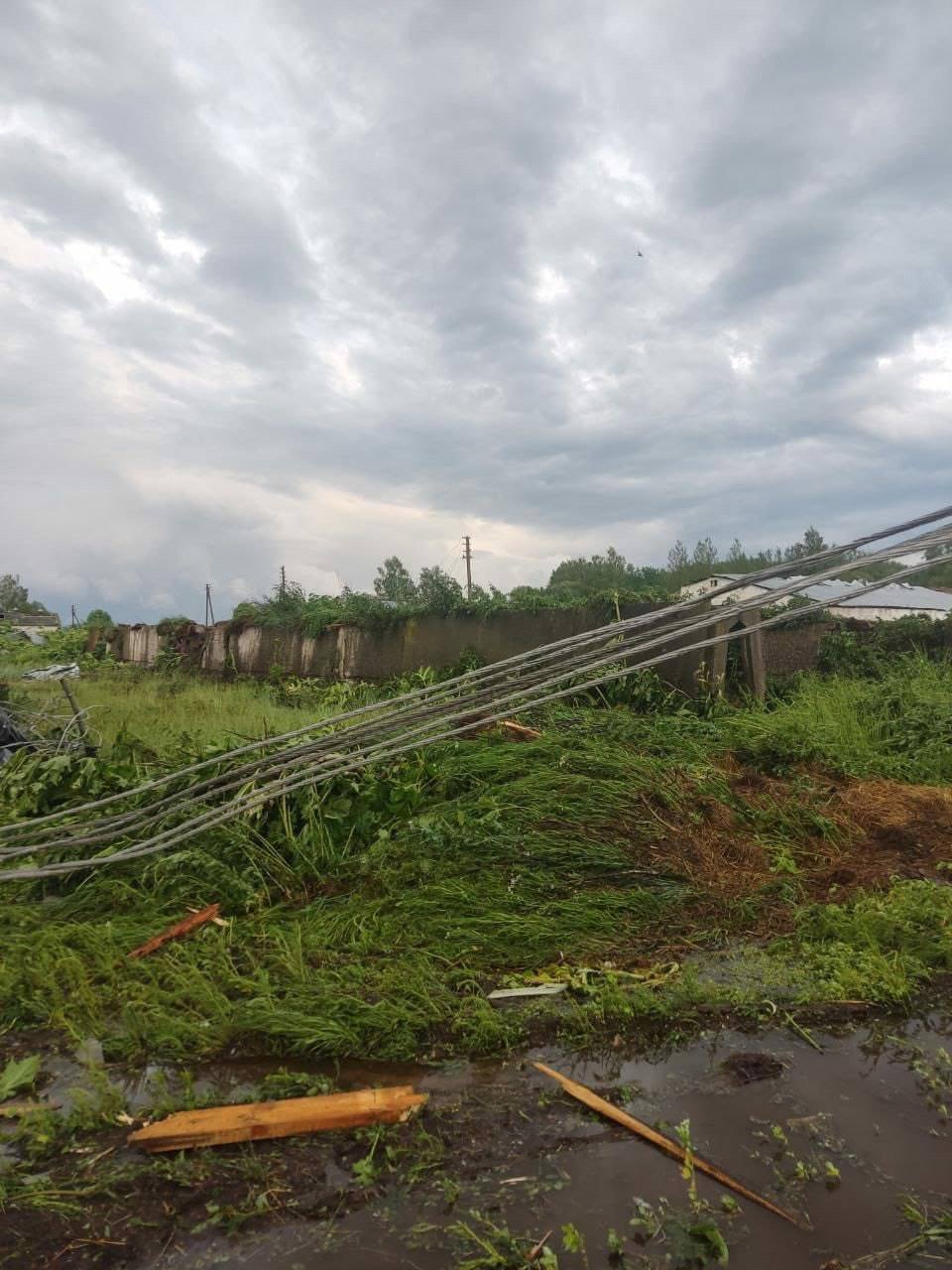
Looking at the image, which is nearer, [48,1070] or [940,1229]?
[940,1229]

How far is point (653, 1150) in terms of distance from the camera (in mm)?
1992

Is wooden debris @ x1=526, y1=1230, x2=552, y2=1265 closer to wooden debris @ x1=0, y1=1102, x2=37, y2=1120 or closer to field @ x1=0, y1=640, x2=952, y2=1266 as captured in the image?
field @ x1=0, y1=640, x2=952, y2=1266

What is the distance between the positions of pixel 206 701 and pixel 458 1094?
25.2 feet

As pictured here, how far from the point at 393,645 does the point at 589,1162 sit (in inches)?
334

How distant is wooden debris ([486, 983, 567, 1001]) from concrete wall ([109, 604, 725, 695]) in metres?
3.98

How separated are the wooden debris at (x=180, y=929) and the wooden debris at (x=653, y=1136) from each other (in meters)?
1.70

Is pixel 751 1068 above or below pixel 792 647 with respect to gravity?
below

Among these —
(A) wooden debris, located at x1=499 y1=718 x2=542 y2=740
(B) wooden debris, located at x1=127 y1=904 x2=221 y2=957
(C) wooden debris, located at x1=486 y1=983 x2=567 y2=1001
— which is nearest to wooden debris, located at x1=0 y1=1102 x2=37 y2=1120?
(B) wooden debris, located at x1=127 y1=904 x2=221 y2=957

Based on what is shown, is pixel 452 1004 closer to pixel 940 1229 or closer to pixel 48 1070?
pixel 48 1070

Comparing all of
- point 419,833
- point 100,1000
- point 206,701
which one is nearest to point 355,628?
point 206,701

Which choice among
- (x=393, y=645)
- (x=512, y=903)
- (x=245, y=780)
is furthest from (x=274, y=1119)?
(x=393, y=645)

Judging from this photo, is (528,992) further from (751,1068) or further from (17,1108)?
(17,1108)

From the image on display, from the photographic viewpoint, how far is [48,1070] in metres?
2.46

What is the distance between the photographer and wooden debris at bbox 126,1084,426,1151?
2.02 meters
